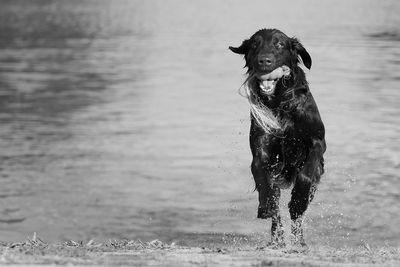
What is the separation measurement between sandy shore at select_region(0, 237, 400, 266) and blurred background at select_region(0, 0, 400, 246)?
3097 millimetres

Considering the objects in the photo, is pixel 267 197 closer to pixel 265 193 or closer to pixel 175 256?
pixel 265 193

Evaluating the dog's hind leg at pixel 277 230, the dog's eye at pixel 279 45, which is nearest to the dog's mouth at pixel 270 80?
the dog's eye at pixel 279 45

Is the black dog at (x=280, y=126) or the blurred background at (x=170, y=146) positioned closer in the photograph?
the black dog at (x=280, y=126)

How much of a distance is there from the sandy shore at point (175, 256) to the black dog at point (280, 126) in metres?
0.78

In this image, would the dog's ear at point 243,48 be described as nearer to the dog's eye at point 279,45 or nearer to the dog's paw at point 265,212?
the dog's eye at point 279,45

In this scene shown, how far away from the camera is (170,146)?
57.9 ft

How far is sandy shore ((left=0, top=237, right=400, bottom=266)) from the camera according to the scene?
6.55 m

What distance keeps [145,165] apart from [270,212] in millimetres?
8133

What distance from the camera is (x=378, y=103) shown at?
2327 cm

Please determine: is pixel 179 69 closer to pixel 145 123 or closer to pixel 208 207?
pixel 145 123

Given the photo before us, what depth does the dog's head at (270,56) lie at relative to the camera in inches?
323

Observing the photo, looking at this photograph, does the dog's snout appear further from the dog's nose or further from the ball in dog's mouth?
the ball in dog's mouth

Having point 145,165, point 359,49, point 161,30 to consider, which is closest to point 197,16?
point 161,30

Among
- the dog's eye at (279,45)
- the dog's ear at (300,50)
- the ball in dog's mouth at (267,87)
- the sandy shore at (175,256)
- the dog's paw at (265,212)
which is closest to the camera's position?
the sandy shore at (175,256)
